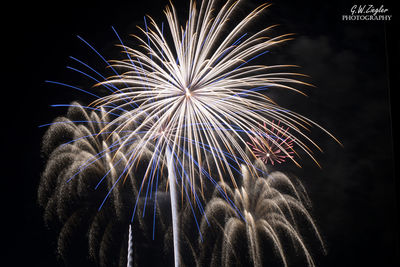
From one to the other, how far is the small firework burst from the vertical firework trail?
0.02 meters

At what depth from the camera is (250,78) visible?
4668mm

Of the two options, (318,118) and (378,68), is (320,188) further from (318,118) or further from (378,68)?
(378,68)

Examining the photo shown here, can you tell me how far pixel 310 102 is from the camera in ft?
15.3

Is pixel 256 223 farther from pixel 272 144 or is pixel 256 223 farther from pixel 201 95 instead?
pixel 201 95

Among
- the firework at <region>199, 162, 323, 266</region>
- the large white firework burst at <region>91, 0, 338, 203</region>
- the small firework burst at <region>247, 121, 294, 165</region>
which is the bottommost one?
the firework at <region>199, 162, 323, 266</region>

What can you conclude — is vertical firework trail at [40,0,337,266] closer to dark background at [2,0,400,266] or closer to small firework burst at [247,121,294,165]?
small firework burst at [247,121,294,165]

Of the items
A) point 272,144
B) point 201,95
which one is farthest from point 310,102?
point 201,95

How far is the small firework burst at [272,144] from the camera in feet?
15.0

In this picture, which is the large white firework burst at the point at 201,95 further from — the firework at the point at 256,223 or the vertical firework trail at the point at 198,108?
the firework at the point at 256,223

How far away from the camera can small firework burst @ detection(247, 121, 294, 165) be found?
15.0 feet

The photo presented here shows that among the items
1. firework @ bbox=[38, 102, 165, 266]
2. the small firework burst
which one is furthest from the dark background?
the small firework burst

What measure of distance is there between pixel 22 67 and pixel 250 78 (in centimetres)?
344

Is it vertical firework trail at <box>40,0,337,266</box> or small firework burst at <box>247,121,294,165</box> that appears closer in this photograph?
vertical firework trail at <box>40,0,337,266</box>

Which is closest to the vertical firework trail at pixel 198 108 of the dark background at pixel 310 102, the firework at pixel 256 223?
the firework at pixel 256 223
